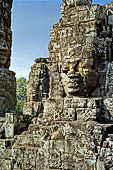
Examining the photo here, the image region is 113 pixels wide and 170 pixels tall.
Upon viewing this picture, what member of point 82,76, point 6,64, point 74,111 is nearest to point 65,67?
point 82,76

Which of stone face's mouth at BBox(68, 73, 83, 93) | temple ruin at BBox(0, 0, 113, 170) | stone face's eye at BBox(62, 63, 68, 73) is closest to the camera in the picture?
temple ruin at BBox(0, 0, 113, 170)

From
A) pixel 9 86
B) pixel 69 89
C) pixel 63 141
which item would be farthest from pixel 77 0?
pixel 63 141

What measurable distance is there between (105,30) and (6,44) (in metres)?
2.50

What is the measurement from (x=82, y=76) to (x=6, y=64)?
231 centimetres

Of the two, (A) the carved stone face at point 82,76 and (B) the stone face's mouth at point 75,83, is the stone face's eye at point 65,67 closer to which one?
Result: (A) the carved stone face at point 82,76

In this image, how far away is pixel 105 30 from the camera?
4543 millimetres

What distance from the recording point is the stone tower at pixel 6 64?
5293 mm

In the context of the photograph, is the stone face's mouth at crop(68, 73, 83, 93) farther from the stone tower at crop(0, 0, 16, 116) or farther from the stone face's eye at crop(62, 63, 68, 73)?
the stone tower at crop(0, 0, 16, 116)

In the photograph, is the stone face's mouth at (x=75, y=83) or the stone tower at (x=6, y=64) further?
the stone tower at (x=6, y=64)

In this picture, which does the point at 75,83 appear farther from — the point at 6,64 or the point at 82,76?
the point at 6,64

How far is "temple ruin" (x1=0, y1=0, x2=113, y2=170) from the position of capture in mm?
3426

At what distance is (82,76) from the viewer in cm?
433

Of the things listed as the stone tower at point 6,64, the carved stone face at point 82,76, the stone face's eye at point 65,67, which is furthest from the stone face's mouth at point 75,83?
the stone tower at point 6,64

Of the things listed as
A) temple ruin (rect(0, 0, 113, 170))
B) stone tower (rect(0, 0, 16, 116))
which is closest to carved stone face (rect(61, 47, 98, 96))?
temple ruin (rect(0, 0, 113, 170))
